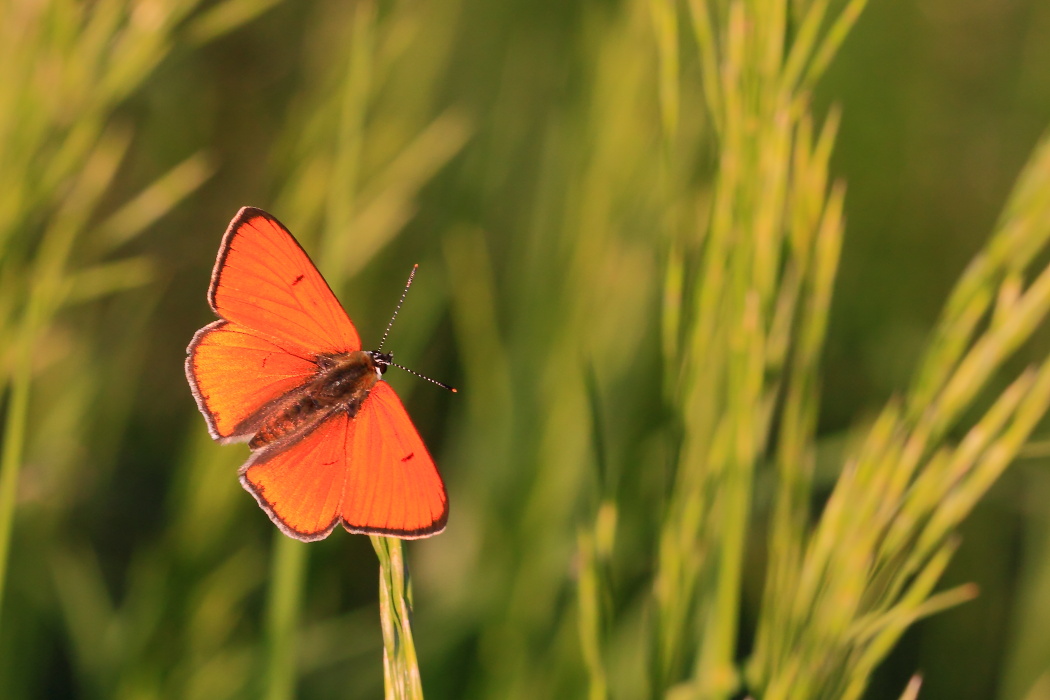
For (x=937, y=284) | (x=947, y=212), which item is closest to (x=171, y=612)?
(x=937, y=284)

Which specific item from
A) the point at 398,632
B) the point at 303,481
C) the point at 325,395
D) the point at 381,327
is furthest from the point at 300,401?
the point at 381,327

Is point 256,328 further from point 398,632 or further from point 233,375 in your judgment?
point 398,632

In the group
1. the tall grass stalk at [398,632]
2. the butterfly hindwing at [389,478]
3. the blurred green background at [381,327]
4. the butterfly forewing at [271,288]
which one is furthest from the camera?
the blurred green background at [381,327]

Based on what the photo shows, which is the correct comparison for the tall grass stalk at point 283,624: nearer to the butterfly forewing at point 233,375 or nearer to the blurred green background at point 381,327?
the blurred green background at point 381,327

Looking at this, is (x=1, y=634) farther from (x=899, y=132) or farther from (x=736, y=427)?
(x=899, y=132)

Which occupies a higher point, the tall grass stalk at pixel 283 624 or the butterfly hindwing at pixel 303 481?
the butterfly hindwing at pixel 303 481

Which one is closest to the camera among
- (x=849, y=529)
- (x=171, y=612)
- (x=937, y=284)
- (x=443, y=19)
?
(x=849, y=529)

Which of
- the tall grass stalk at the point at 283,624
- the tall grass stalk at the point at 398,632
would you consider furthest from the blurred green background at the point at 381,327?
the tall grass stalk at the point at 398,632
